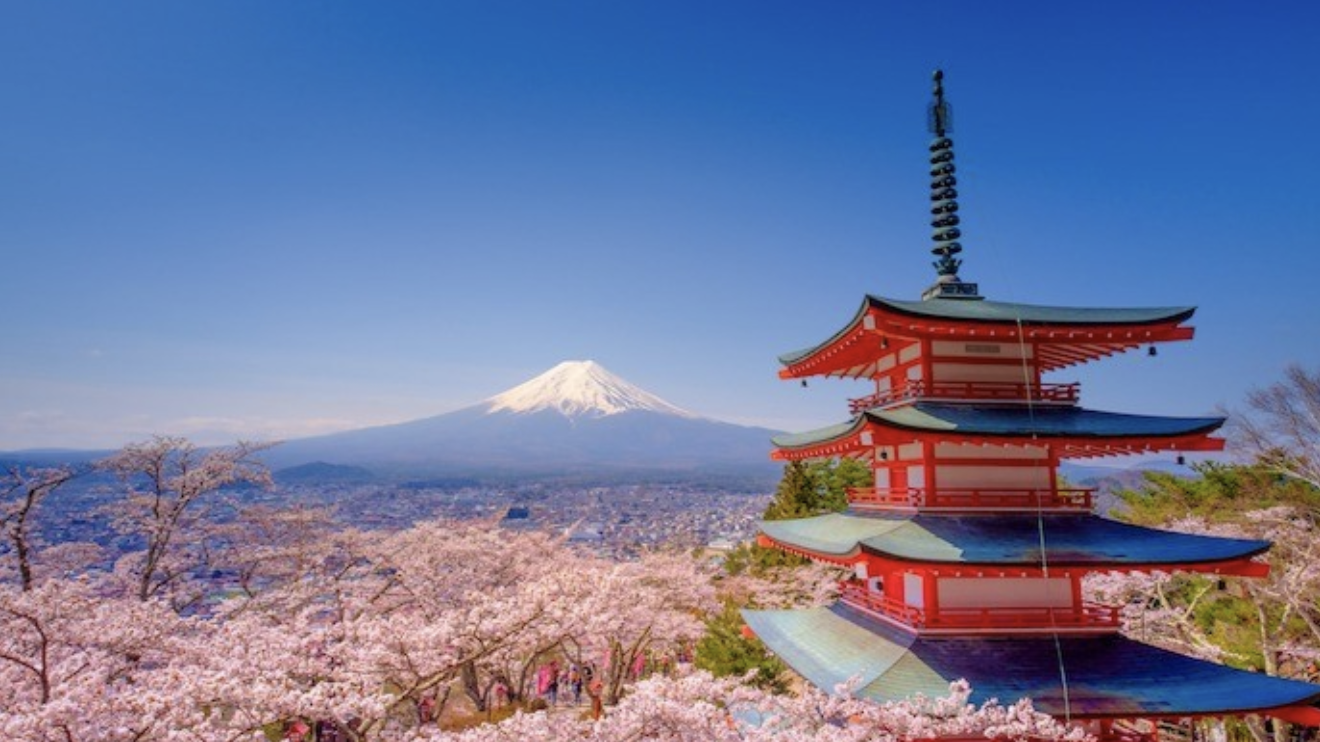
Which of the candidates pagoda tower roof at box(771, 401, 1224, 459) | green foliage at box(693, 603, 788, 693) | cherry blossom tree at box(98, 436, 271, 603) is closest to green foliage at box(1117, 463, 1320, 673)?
pagoda tower roof at box(771, 401, 1224, 459)

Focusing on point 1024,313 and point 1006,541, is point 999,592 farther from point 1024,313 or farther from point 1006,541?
point 1024,313

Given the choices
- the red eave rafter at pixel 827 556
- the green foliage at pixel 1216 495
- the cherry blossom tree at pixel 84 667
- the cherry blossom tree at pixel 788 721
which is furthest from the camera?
the green foliage at pixel 1216 495

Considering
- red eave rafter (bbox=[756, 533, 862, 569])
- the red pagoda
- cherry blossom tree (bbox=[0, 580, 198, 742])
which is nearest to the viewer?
cherry blossom tree (bbox=[0, 580, 198, 742])

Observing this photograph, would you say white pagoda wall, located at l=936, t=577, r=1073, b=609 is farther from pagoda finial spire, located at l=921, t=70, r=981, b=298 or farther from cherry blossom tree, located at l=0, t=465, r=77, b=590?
cherry blossom tree, located at l=0, t=465, r=77, b=590

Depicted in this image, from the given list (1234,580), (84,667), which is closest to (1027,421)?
(84,667)

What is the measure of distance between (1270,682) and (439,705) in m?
11.2

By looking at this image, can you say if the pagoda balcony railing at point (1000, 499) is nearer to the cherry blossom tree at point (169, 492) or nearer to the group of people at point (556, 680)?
the cherry blossom tree at point (169, 492)

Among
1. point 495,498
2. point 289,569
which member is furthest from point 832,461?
point 495,498

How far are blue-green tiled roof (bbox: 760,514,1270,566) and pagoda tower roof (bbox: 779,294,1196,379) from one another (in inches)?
102

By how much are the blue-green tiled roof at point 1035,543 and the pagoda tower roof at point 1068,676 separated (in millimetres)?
1278

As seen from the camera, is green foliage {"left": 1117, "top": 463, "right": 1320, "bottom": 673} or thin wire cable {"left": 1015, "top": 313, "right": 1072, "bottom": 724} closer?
thin wire cable {"left": 1015, "top": 313, "right": 1072, "bottom": 724}

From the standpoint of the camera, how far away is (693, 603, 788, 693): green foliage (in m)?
18.5

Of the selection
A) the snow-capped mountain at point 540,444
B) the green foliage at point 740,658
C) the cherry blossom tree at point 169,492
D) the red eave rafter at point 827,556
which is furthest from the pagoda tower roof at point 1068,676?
the snow-capped mountain at point 540,444

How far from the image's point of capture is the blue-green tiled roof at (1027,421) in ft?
31.6
